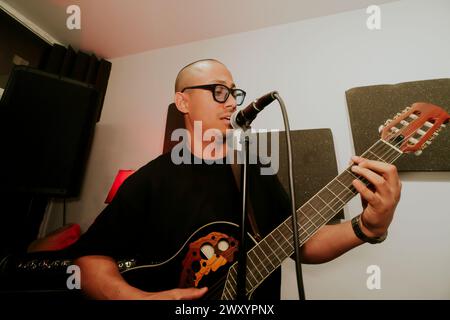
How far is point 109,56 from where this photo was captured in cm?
257

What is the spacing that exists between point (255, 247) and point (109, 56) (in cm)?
285

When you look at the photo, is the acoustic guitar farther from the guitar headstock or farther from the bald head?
the bald head

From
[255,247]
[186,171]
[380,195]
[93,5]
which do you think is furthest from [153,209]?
[93,5]

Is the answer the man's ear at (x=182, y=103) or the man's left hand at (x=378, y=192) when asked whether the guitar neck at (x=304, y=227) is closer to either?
the man's left hand at (x=378, y=192)

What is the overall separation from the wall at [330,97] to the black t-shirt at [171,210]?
0.67 meters

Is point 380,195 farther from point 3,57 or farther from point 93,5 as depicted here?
point 3,57

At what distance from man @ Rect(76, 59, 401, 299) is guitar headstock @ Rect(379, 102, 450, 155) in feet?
0.59

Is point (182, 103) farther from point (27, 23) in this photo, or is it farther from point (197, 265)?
point (27, 23)

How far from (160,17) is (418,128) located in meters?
2.23

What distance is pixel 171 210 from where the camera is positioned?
1.01 m

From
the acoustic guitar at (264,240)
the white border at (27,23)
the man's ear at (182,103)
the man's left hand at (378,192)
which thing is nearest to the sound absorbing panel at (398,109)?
the acoustic guitar at (264,240)

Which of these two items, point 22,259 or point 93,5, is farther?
point 93,5
